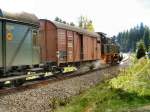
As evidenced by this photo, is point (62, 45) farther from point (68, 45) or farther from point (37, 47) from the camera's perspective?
point (37, 47)

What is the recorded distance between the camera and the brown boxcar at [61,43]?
74.8ft

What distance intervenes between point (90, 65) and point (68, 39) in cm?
746

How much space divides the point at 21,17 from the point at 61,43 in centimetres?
734

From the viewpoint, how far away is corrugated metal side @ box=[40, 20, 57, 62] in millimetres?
22812

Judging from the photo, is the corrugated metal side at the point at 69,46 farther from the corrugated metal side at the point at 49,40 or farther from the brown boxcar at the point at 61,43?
the corrugated metal side at the point at 49,40

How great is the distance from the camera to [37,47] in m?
18.3

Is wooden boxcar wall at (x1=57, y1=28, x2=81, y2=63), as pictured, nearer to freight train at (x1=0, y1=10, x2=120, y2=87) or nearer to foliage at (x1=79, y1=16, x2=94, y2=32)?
freight train at (x1=0, y1=10, x2=120, y2=87)

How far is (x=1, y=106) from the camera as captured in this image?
1162 centimetres

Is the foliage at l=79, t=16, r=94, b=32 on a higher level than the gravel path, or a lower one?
higher

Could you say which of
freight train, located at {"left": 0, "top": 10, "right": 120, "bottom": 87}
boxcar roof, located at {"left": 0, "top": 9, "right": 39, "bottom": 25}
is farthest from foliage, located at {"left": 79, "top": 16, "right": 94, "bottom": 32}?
boxcar roof, located at {"left": 0, "top": 9, "right": 39, "bottom": 25}

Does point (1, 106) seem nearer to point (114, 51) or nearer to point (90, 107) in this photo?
point (90, 107)

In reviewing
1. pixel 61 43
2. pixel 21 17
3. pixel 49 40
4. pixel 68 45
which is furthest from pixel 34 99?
pixel 68 45

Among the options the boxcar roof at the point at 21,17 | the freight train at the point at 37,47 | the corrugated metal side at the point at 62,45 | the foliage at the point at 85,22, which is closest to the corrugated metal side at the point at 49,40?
the freight train at the point at 37,47

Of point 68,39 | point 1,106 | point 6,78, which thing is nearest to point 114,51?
point 68,39
